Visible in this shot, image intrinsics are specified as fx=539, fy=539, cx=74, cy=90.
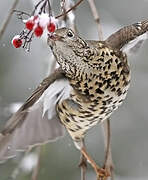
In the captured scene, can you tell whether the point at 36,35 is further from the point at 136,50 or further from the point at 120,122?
the point at 120,122

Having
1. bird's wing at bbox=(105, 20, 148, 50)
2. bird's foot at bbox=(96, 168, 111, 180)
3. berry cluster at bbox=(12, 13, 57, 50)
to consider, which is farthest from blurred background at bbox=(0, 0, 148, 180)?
berry cluster at bbox=(12, 13, 57, 50)

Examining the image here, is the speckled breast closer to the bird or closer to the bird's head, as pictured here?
the bird

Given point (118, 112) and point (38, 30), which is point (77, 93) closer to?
point (38, 30)

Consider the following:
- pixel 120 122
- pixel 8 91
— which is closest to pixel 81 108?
pixel 8 91

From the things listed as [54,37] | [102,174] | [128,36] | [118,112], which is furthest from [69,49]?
[118,112]

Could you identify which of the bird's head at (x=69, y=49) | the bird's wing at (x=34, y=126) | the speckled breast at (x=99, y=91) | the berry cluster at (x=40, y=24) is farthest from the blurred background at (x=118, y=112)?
the berry cluster at (x=40, y=24)

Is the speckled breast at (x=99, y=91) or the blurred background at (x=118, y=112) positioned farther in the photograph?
the blurred background at (x=118, y=112)

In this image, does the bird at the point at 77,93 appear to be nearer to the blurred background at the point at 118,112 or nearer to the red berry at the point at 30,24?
the red berry at the point at 30,24
